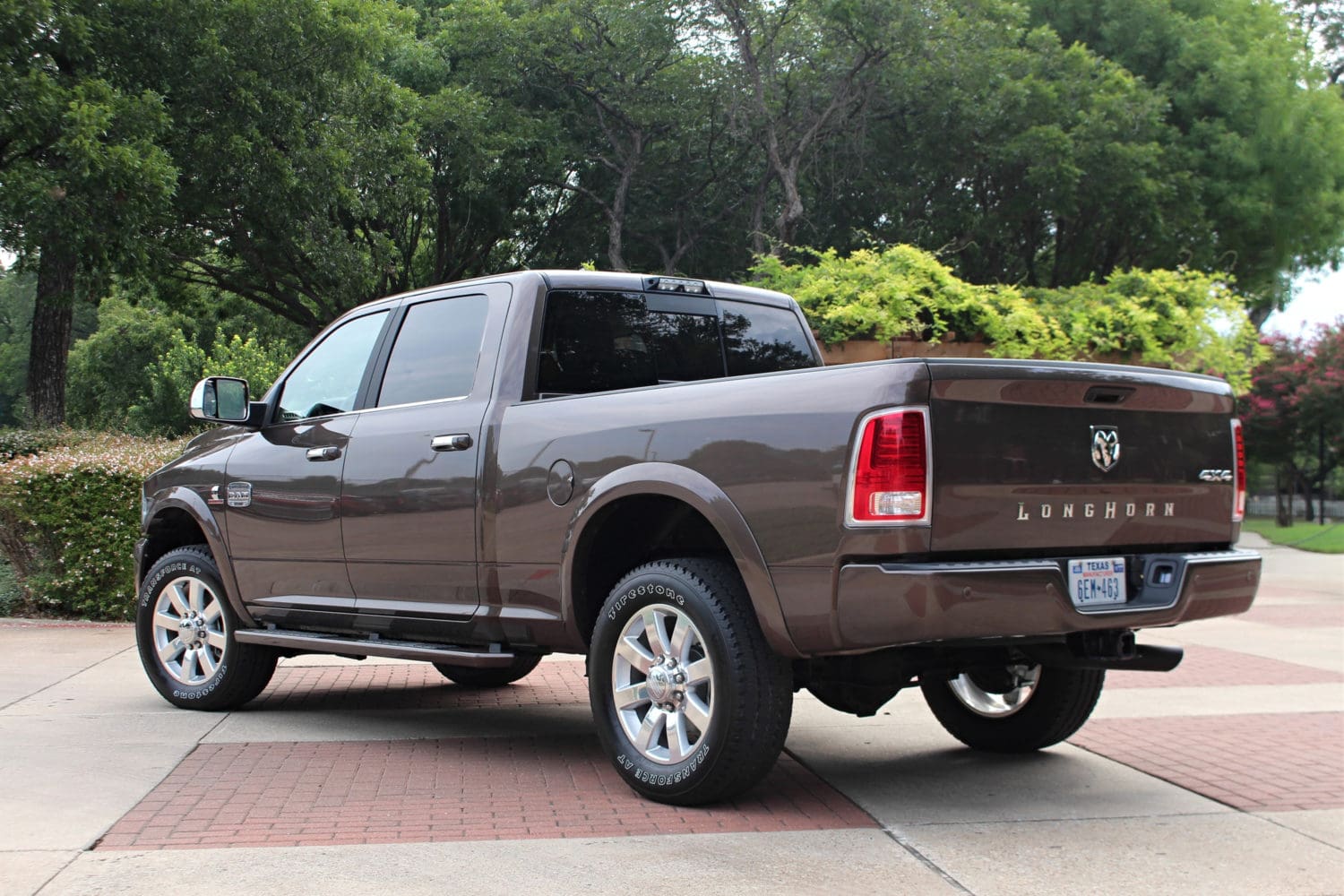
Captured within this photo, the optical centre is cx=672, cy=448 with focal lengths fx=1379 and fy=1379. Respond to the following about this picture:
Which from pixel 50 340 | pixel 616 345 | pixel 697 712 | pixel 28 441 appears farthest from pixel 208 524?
pixel 50 340

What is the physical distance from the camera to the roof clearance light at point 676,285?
623 centimetres

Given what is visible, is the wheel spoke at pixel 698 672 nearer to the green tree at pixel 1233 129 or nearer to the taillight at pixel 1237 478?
the taillight at pixel 1237 478

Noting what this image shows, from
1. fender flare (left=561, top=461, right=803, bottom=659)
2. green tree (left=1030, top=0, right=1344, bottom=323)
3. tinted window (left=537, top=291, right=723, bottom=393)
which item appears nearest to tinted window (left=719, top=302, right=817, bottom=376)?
tinted window (left=537, top=291, right=723, bottom=393)

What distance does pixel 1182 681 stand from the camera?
335 inches

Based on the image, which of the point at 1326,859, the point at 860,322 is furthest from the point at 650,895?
the point at 860,322

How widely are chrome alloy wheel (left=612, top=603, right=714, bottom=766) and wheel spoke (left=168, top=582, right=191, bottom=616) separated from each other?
324 cm

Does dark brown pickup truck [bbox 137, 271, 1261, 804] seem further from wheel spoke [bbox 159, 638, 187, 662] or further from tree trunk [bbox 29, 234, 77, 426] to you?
tree trunk [bbox 29, 234, 77, 426]

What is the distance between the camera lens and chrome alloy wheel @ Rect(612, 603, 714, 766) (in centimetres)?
488

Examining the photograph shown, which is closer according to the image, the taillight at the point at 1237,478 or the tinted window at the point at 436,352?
the taillight at the point at 1237,478

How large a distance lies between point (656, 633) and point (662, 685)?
0.61 feet

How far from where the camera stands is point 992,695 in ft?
20.5

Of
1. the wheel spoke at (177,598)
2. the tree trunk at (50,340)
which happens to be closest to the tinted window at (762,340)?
the wheel spoke at (177,598)

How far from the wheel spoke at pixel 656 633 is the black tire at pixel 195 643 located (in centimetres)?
289

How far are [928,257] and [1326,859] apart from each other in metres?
8.14
